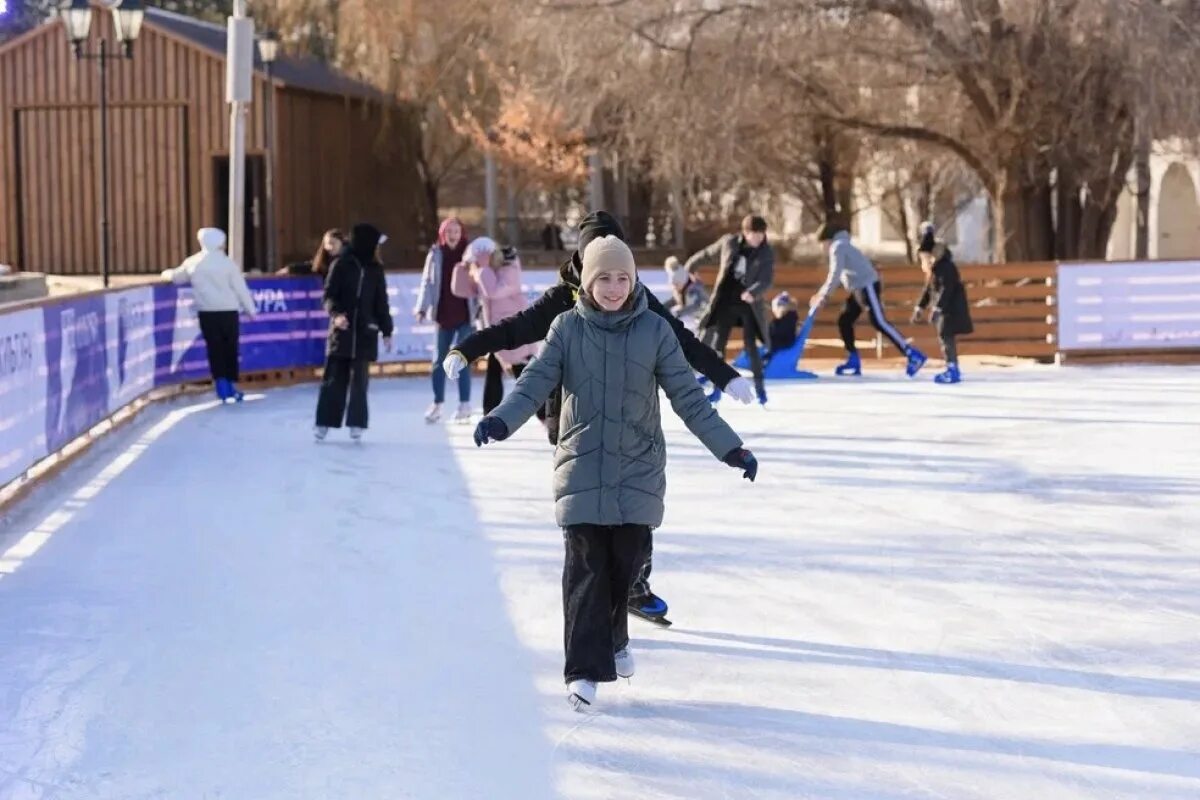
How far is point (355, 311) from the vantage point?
12.1 meters

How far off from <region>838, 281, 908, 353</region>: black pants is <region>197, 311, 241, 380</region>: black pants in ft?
18.1

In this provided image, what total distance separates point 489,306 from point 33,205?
21.8 meters

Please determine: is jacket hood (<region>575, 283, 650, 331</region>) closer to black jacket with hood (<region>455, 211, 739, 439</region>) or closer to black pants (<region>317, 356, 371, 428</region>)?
black jacket with hood (<region>455, 211, 739, 439</region>)

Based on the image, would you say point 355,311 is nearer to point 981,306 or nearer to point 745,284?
point 745,284

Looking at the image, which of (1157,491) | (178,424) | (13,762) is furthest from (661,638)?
(178,424)

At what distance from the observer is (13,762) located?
195 inches

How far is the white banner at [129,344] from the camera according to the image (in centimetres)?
1324

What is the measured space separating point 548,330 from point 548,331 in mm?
203

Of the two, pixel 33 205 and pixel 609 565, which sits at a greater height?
pixel 33 205

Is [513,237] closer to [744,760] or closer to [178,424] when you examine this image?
[178,424]

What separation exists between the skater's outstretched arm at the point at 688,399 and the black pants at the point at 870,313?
39.9 feet

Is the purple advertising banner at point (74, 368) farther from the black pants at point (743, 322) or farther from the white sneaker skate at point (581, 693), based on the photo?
the white sneaker skate at point (581, 693)

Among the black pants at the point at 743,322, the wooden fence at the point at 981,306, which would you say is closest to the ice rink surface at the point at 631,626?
the black pants at the point at 743,322

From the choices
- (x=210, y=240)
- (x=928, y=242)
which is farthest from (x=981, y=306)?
(x=210, y=240)
